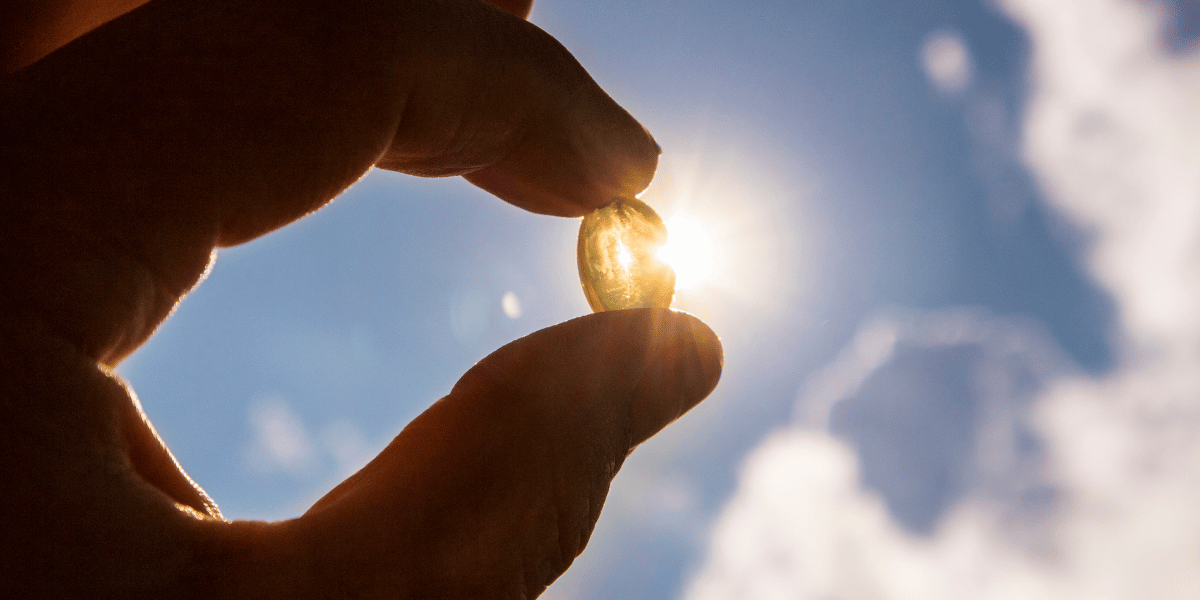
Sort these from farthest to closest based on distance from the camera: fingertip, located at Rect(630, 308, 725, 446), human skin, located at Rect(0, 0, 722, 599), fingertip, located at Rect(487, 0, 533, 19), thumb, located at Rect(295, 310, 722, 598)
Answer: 1. fingertip, located at Rect(487, 0, 533, 19)
2. fingertip, located at Rect(630, 308, 725, 446)
3. thumb, located at Rect(295, 310, 722, 598)
4. human skin, located at Rect(0, 0, 722, 599)

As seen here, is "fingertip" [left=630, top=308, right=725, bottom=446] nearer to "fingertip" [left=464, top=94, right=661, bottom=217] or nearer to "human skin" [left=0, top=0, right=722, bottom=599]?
"human skin" [left=0, top=0, right=722, bottom=599]

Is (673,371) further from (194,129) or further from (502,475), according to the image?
(194,129)

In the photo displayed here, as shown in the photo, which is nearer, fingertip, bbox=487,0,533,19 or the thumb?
the thumb

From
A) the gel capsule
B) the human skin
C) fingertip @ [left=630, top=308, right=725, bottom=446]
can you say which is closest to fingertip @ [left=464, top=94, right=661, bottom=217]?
the gel capsule

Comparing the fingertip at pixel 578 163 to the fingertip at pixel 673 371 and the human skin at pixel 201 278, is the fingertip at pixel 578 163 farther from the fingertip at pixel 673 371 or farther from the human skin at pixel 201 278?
the fingertip at pixel 673 371

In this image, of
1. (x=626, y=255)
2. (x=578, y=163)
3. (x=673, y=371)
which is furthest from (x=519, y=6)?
(x=673, y=371)

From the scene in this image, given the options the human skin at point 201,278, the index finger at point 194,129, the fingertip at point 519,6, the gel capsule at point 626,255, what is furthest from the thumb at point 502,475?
the fingertip at point 519,6

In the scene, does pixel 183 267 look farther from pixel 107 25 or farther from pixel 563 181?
pixel 563 181
